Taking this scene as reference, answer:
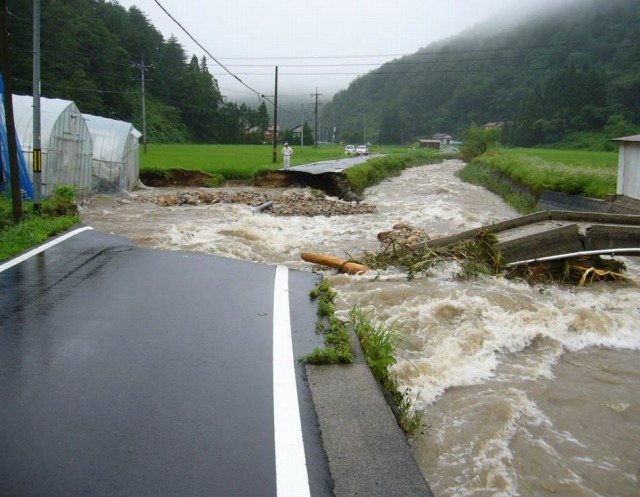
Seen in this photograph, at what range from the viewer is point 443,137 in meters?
126

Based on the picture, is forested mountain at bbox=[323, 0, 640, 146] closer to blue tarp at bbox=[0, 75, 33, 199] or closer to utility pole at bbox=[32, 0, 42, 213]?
blue tarp at bbox=[0, 75, 33, 199]

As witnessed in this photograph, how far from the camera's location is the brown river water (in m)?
4.74

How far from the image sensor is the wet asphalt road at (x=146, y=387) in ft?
12.0

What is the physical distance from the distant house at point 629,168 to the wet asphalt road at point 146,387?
1282cm

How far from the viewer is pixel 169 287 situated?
8586 mm

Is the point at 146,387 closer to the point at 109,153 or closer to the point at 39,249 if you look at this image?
the point at 39,249

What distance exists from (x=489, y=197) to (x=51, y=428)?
2959cm

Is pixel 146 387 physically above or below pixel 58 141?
below

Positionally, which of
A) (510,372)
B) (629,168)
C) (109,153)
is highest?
(109,153)

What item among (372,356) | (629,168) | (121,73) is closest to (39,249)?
(372,356)

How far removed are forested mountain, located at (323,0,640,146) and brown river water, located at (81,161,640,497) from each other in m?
70.0

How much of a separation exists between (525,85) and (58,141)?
10457 centimetres

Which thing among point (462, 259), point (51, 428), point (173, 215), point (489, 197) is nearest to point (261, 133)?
point (489, 197)

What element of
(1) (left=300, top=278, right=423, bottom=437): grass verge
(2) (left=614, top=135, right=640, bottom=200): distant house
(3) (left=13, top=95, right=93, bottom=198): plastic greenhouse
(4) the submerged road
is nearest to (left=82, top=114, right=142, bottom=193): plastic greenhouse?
(3) (left=13, top=95, right=93, bottom=198): plastic greenhouse
